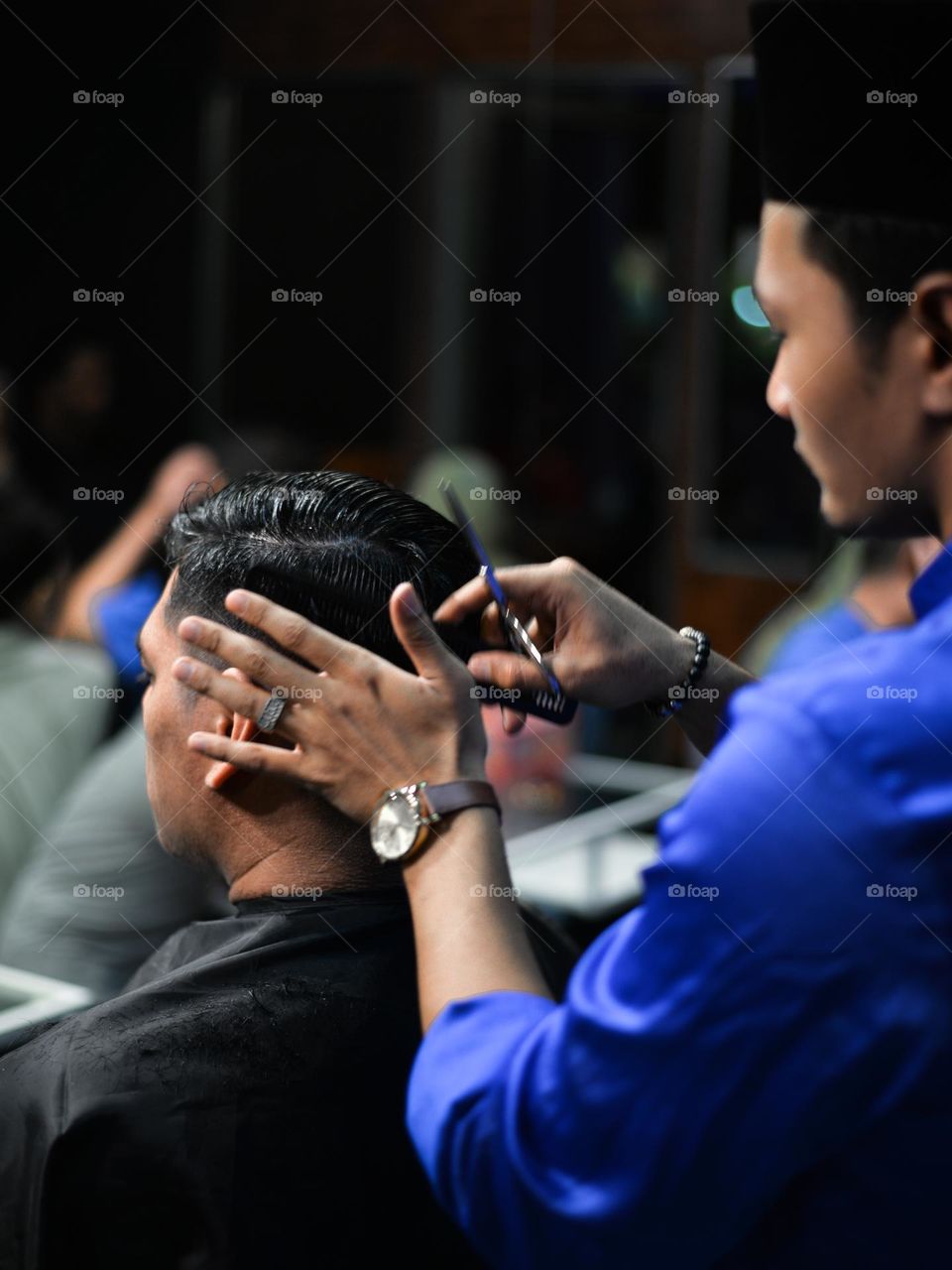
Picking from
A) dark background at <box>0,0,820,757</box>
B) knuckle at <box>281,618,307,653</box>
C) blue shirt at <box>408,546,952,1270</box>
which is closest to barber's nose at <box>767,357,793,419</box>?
blue shirt at <box>408,546,952,1270</box>

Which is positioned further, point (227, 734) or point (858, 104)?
point (227, 734)

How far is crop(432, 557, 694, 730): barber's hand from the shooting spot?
141 centimetres

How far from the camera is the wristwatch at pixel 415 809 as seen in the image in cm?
107

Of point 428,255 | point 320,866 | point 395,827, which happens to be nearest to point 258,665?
point 395,827

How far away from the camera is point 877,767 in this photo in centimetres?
83

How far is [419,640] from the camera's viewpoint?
113 centimetres

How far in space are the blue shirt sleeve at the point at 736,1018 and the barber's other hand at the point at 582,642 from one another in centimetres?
53

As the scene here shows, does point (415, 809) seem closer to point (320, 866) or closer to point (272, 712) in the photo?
point (272, 712)

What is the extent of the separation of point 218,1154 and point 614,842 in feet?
6.47

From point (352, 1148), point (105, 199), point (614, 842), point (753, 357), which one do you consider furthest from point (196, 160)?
point (352, 1148)

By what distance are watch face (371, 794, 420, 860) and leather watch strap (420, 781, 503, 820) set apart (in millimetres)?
19

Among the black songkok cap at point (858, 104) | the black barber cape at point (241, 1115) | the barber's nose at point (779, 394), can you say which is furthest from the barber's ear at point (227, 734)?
the black songkok cap at point (858, 104)

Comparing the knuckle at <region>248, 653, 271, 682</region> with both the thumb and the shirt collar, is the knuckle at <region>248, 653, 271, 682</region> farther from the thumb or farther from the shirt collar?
the shirt collar

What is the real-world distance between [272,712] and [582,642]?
16.0 inches
